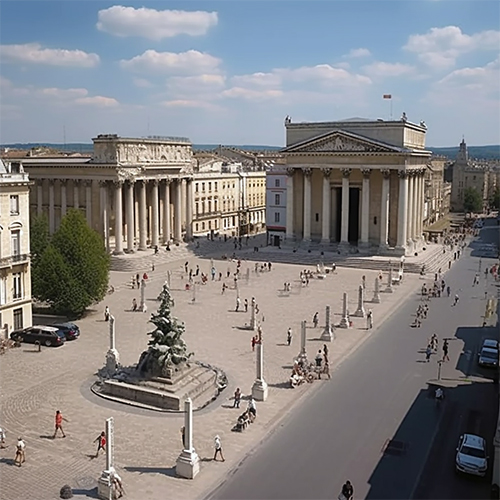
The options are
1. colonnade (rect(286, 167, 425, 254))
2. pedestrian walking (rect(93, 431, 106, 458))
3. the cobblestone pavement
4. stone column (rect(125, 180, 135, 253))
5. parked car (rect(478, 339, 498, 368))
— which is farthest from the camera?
colonnade (rect(286, 167, 425, 254))

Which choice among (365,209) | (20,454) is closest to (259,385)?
(20,454)

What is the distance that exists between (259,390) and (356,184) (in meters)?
49.1

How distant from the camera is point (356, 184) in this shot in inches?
2953

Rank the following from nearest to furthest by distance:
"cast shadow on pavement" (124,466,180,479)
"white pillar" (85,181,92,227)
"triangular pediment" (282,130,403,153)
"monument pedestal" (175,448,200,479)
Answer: "monument pedestal" (175,448,200,479), "cast shadow on pavement" (124,466,180,479), "white pillar" (85,181,92,227), "triangular pediment" (282,130,403,153)

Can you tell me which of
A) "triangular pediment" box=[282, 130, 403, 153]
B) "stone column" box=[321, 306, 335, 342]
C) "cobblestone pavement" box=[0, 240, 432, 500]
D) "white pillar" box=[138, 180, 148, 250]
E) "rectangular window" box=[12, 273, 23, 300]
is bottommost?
"cobblestone pavement" box=[0, 240, 432, 500]

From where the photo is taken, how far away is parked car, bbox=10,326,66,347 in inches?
1486

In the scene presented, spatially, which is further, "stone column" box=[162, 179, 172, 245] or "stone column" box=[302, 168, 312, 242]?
"stone column" box=[302, 168, 312, 242]

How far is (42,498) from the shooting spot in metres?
20.5

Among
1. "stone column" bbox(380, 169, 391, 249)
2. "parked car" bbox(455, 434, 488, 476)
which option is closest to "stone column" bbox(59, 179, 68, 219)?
"stone column" bbox(380, 169, 391, 249)

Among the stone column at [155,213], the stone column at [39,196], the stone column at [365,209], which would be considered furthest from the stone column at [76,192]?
the stone column at [365,209]

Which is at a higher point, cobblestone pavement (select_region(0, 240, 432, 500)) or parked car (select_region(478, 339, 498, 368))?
parked car (select_region(478, 339, 498, 368))

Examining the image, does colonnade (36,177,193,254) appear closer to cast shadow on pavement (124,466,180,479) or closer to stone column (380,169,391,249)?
stone column (380,169,391,249)

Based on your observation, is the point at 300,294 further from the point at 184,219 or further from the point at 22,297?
the point at 184,219

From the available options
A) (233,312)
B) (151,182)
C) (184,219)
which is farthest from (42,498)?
(184,219)
